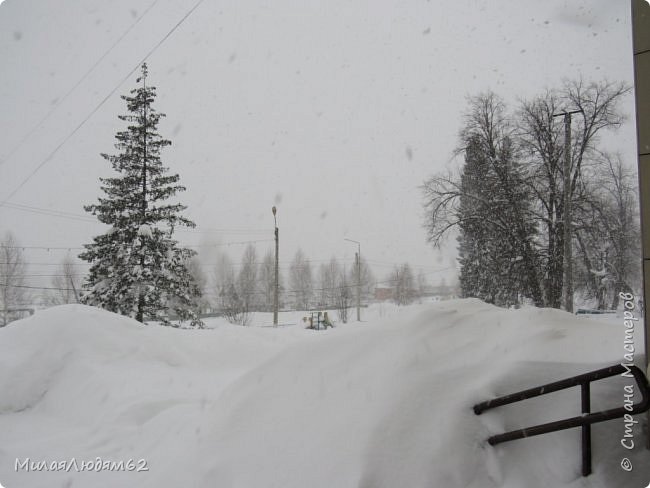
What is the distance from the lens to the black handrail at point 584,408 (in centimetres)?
204

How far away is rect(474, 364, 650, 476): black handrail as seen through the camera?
6.70 feet

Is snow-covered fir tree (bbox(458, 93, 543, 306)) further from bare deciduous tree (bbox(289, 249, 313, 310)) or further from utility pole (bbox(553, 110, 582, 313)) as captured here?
bare deciduous tree (bbox(289, 249, 313, 310))

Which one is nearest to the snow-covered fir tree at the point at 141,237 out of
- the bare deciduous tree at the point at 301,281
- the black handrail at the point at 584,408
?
the bare deciduous tree at the point at 301,281

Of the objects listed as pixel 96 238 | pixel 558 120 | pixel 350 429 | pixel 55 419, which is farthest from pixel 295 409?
pixel 96 238

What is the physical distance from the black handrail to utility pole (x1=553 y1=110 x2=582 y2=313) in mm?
4605

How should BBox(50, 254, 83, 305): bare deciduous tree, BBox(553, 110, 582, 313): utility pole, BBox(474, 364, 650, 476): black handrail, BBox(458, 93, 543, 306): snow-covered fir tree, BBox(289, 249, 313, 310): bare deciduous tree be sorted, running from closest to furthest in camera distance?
1. BBox(474, 364, 650, 476): black handrail
2. BBox(553, 110, 582, 313): utility pole
3. BBox(458, 93, 543, 306): snow-covered fir tree
4. BBox(289, 249, 313, 310): bare deciduous tree
5. BBox(50, 254, 83, 305): bare deciduous tree

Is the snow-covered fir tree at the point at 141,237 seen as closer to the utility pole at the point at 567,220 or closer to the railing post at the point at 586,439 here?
the utility pole at the point at 567,220

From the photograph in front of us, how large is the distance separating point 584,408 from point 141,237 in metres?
21.1

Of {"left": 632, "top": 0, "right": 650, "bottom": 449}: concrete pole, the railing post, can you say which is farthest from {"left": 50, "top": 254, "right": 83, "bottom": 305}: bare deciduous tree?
{"left": 632, "top": 0, "right": 650, "bottom": 449}: concrete pole

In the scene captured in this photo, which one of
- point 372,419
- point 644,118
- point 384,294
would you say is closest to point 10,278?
point 384,294

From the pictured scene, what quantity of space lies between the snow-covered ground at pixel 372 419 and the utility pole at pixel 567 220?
11.6ft

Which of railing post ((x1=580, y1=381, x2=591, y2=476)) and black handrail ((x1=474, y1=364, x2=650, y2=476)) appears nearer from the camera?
black handrail ((x1=474, y1=364, x2=650, y2=476))

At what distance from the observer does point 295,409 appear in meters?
2.90

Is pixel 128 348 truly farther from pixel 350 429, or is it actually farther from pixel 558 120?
pixel 558 120
